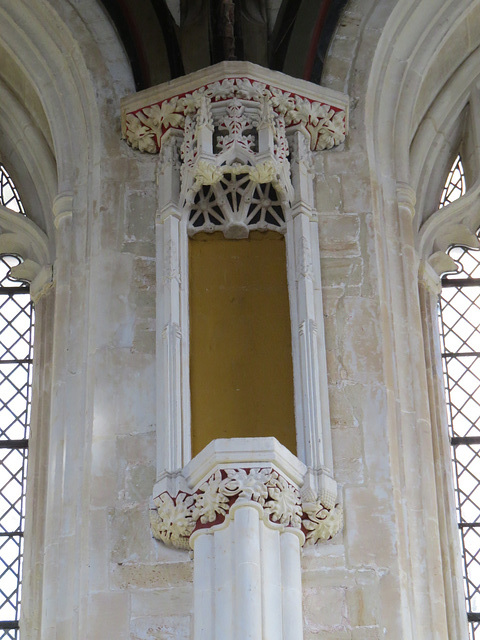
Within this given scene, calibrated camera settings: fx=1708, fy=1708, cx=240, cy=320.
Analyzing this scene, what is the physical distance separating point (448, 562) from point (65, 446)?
249cm

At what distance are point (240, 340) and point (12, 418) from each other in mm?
1868

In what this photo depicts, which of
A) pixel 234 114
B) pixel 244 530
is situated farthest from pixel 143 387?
pixel 234 114

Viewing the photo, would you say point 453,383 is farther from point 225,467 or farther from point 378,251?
point 225,467

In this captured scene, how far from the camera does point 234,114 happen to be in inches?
429

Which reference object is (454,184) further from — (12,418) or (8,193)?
(12,418)

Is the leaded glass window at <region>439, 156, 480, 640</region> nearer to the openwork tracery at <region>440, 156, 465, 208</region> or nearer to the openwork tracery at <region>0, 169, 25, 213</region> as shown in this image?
the openwork tracery at <region>440, 156, 465, 208</region>

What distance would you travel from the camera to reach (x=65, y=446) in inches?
406

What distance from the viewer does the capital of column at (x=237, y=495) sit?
9336 millimetres

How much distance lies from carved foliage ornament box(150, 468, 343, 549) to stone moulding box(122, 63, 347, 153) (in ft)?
8.84

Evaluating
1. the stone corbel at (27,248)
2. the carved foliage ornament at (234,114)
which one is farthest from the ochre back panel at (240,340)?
the stone corbel at (27,248)

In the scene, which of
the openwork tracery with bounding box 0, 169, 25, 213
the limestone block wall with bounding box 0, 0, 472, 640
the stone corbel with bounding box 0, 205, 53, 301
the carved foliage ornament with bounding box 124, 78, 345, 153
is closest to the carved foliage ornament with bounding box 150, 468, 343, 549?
the limestone block wall with bounding box 0, 0, 472, 640

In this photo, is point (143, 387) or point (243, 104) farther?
point (243, 104)

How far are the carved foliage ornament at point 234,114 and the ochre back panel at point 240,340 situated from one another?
0.71 meters

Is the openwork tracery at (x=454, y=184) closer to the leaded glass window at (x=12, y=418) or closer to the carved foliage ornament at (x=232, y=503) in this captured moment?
the leaded glass window at (x=12, y=418)
